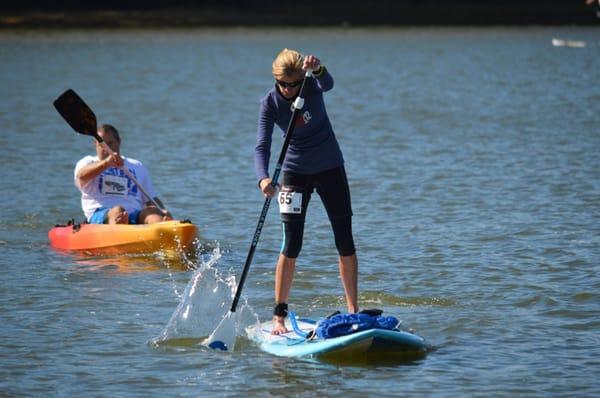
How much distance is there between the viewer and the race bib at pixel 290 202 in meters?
8.38

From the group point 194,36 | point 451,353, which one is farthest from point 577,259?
point 194,36

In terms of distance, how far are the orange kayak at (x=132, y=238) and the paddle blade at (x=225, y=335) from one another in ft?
9.41

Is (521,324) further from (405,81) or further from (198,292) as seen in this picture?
(405,81)

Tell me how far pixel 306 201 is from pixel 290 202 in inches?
5.5

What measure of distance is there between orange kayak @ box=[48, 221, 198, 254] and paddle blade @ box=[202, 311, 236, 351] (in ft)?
9.41

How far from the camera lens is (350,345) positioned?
8.05m

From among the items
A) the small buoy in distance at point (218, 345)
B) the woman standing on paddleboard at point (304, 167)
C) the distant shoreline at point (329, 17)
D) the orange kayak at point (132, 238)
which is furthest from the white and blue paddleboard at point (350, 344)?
the distant shoreline at point (329, 17)

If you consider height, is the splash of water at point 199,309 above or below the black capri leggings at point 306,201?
below

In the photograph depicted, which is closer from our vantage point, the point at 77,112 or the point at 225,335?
the point at 225,335

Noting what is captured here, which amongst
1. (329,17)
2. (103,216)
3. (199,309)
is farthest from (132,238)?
(329,17)

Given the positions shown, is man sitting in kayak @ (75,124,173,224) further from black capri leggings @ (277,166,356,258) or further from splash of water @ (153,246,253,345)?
black capri leggings @ (277,166,356,258)

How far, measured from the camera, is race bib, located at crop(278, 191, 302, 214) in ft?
27.5

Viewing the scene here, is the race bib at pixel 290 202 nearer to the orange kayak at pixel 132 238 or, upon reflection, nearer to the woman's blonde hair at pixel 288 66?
the woman's blonde hair at pixel 288 66

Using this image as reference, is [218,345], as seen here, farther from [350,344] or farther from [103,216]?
[103,216]
